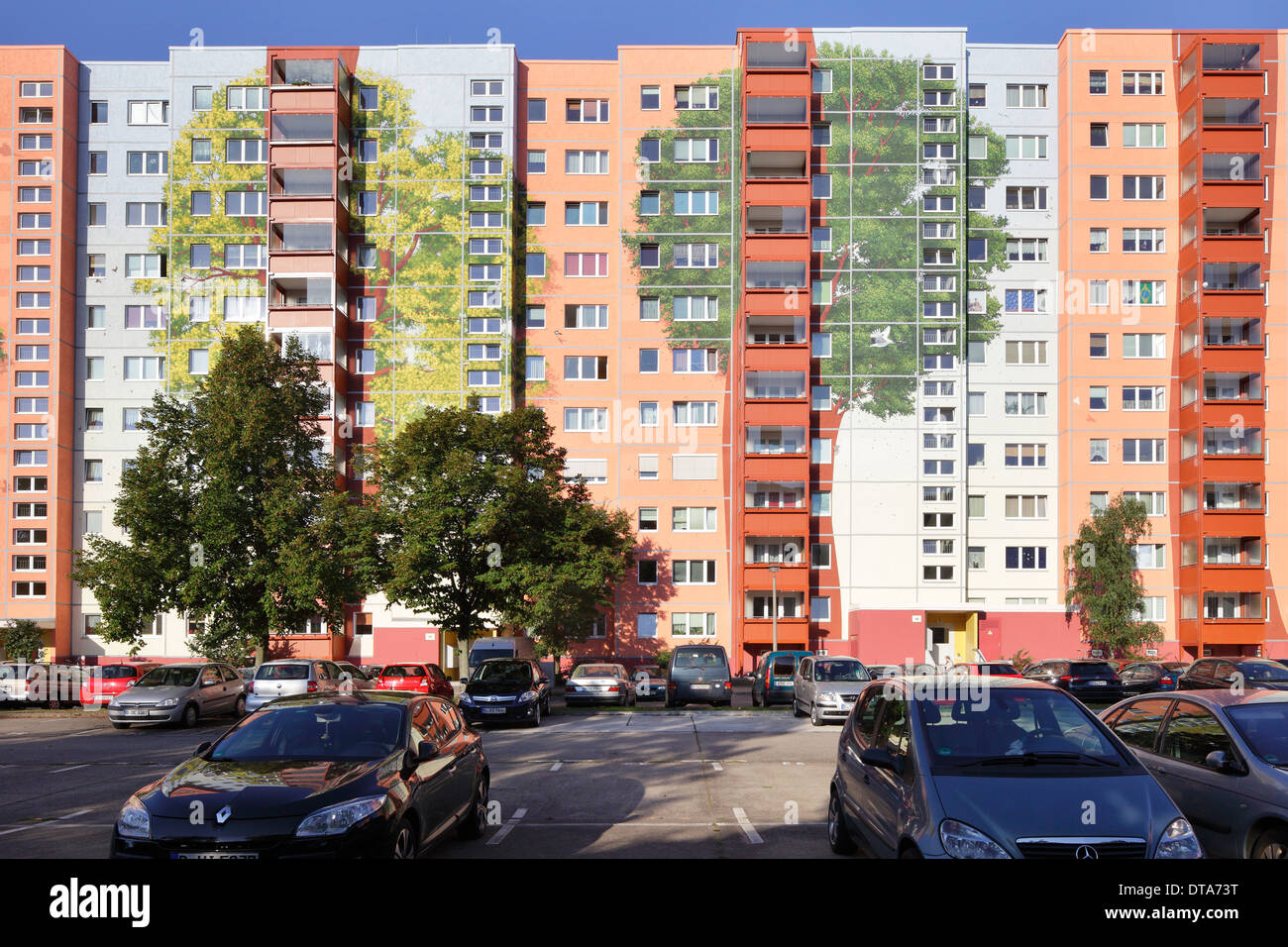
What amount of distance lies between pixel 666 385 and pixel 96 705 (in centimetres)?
3229

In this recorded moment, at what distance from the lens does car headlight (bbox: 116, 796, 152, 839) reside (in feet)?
22.9

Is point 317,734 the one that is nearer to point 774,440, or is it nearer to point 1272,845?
point 1272,845

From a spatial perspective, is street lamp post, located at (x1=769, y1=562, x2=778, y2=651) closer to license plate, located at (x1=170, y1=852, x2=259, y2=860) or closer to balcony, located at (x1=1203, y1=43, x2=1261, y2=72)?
balcony, located at (x1=1203, y1=43, x2=1261, y2=72)

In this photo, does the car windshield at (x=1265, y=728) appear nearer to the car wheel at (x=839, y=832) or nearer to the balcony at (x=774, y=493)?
the car wheel at (x=839, y=832)

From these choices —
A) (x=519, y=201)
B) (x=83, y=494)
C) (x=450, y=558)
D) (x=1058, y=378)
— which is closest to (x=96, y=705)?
(x=450, y=558)

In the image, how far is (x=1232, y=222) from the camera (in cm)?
5450

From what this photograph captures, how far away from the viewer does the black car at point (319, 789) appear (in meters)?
6.92

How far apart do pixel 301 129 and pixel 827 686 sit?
45054 millimetres

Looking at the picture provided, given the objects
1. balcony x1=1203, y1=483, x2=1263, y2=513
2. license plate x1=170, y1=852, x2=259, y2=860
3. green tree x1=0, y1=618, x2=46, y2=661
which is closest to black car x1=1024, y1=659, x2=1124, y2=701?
balcony x1=1203, y1=483, x2=1263, y2=513

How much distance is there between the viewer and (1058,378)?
54969mm

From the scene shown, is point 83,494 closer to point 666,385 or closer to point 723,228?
point 666,385

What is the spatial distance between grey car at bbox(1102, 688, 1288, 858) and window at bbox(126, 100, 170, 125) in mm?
62252

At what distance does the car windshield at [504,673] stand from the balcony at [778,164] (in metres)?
36.1

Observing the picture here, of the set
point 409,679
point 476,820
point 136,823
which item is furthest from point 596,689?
point 136,823
